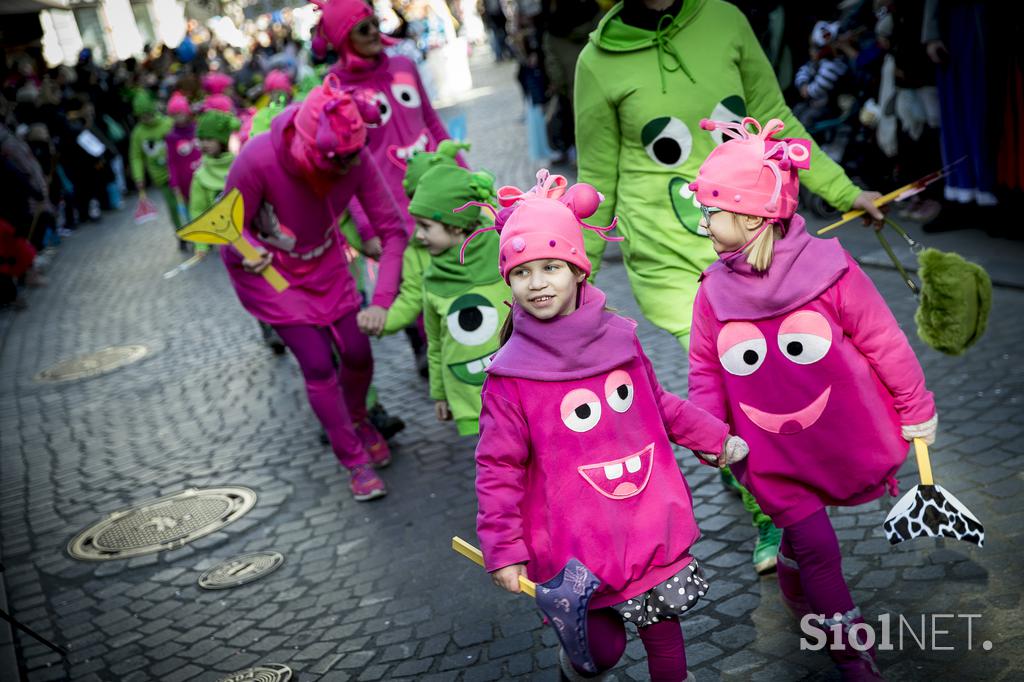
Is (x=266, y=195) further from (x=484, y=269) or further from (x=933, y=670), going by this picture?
(x=933, y=670)

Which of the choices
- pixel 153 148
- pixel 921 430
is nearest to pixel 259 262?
pixel 921 430

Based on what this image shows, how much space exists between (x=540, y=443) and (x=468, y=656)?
1.28 metres

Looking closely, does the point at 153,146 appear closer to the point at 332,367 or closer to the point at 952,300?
the point at 332,367

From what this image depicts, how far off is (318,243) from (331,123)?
807 mm

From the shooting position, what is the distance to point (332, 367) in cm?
560

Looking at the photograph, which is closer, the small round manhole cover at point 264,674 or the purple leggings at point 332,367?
the small round manhole cover at point 264,674

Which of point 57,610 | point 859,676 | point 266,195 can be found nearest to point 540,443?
point 859,676

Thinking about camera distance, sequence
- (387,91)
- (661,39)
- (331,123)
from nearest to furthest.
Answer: (661,39) < (331,123) < (387,91)

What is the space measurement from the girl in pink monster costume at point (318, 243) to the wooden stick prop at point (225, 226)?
56 millimetres

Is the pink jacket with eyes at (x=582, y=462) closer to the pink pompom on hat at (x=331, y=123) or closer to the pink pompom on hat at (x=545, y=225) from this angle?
the pink pompom on hat at (x=545, y=225)

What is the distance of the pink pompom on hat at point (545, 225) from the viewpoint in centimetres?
297

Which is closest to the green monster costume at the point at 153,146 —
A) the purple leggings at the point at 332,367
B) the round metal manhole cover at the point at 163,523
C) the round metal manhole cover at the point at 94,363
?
the round metal manhole cover at the point at 94,363

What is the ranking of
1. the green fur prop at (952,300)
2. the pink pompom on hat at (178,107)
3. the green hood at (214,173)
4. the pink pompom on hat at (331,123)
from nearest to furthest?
1. the green fur prop at (952,300)
2. the pink pompom on hat at (331,123)
3. the green hood at (214,173)
4. the pink pompom on hat at (178,107)

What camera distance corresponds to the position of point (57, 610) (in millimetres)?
5047
